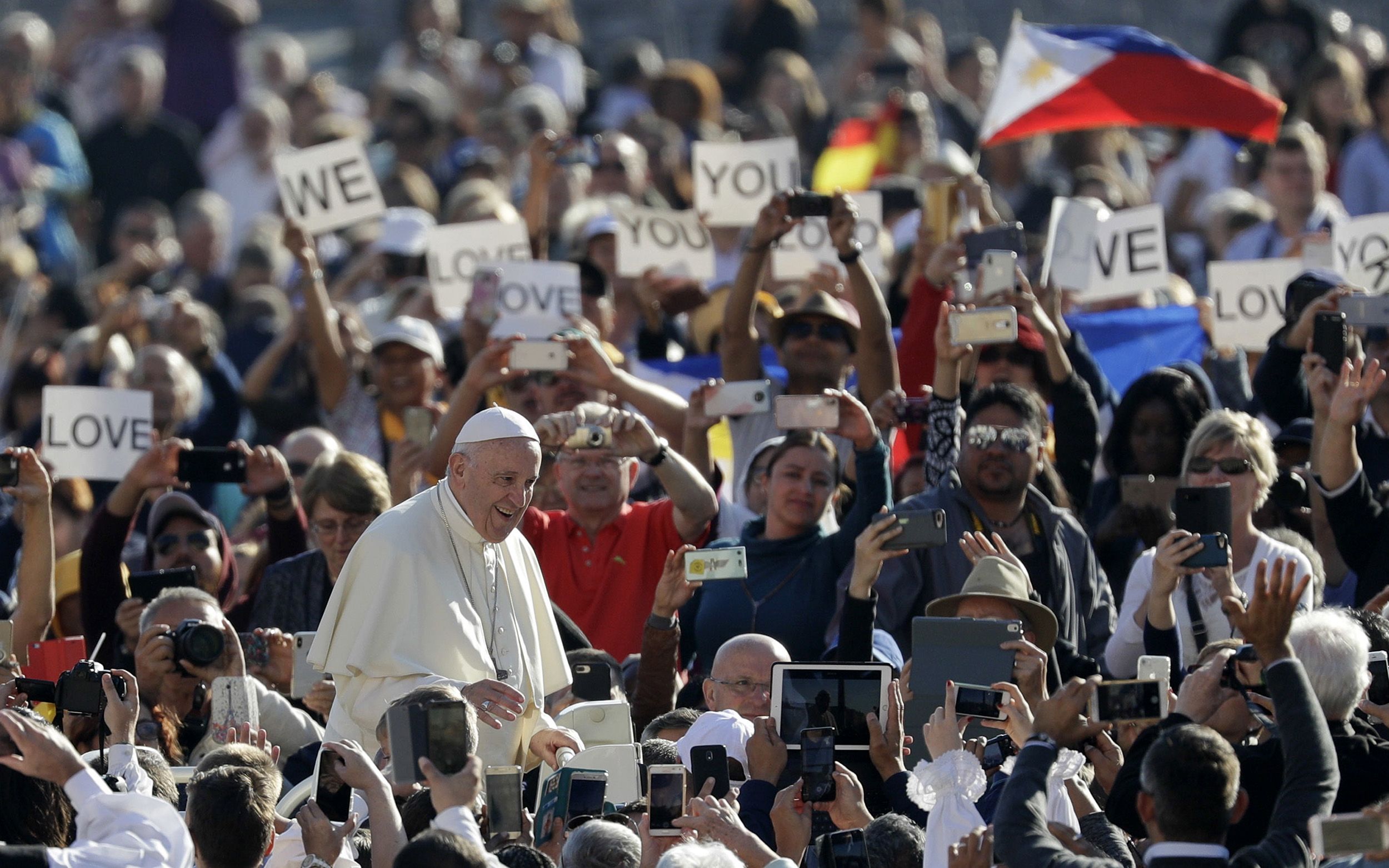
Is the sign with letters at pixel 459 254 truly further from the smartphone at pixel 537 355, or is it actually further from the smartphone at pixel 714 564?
the smartphone at pixel 714 564

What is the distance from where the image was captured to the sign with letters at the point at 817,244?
12039 mm

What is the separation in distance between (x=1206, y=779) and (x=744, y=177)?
6.72 metres

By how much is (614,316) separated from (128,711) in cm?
562

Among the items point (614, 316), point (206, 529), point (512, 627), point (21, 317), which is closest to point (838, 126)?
point (614, 316)

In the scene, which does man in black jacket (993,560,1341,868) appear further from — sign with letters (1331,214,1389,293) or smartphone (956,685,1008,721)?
sign with letters (1331,214,1389,293)

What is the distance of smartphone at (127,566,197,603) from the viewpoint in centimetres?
947

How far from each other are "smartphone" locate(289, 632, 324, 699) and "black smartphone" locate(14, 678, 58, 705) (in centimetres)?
115

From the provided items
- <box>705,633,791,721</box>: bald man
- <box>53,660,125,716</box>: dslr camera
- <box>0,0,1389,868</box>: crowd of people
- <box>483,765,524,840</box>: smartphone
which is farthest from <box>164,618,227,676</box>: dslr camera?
<box>483,765,524,840</box>: smartphone

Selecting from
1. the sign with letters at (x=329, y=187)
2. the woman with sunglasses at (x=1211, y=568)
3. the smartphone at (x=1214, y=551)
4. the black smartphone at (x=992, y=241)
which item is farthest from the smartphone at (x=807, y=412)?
the sign with letters at (x=329, y=187)

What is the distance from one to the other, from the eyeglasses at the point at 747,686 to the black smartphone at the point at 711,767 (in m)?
1.14

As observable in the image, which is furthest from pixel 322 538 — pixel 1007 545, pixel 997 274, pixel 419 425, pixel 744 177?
pixel 744 177

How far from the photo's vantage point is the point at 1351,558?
9.58 metres

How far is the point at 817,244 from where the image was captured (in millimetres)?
12109

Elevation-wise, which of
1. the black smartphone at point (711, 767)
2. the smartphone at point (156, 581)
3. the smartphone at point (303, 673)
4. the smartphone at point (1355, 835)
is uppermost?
the smartphone at point (156, 581)
